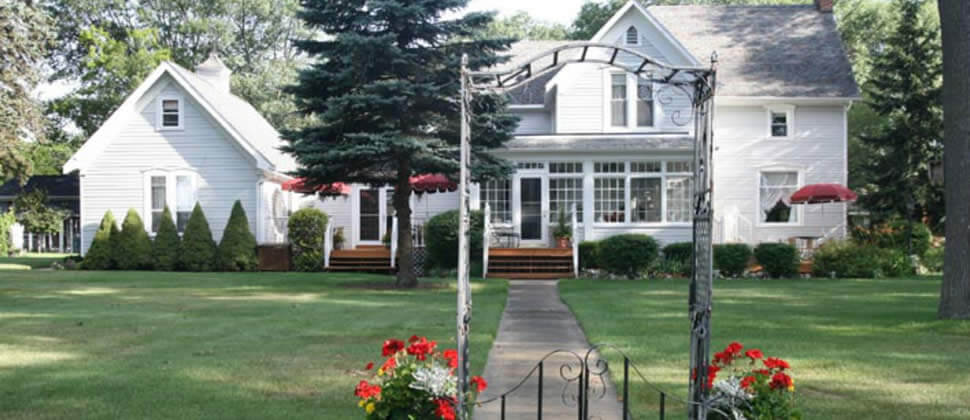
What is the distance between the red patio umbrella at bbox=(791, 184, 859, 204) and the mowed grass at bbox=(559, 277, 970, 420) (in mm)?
4332

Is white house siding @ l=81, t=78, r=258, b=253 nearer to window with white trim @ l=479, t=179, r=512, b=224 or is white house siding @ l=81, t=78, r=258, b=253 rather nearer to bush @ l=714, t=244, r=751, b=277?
window with white trim @ l=479, t=179, r=512, b=224

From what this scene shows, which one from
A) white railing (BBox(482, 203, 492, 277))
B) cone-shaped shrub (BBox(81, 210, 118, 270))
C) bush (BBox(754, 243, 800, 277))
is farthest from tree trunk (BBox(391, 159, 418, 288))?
cone-shaped shrub (BBox(81, 210, 118, 270))

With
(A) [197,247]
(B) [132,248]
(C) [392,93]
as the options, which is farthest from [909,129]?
(B) [132,248]

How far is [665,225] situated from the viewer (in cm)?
2355

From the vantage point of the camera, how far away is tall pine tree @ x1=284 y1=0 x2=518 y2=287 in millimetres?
16578

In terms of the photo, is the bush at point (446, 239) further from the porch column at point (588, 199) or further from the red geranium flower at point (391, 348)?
the red geranium flower at point (391, 348)

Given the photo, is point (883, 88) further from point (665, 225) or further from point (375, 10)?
point (375, 10)

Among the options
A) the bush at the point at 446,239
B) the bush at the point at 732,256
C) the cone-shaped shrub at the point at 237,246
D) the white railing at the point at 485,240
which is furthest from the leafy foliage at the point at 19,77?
the bush at the point at 732,256

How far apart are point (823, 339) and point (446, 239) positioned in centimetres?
1270

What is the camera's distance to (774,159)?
2534 centimetres

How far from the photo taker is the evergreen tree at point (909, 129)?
2492 cm

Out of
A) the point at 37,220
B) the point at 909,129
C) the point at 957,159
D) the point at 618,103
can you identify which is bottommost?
the point at 37,220

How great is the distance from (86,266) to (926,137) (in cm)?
2591

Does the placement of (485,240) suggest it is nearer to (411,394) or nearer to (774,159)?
(774,159)
